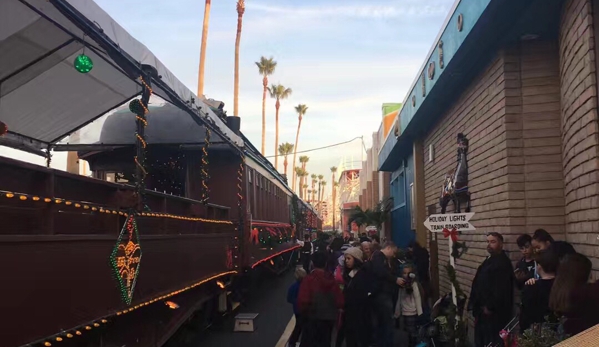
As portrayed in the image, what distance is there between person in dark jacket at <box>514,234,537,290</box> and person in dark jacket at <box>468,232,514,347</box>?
0.13m

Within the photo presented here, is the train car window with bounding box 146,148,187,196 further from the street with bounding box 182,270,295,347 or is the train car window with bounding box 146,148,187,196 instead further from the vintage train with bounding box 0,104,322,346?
the street with bounding box 182,270,295,347

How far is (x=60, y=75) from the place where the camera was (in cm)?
651

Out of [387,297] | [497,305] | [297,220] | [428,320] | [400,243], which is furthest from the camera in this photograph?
[297,220]

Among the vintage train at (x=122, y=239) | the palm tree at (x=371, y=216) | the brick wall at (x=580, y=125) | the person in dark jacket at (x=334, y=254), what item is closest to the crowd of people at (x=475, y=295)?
the brick wall at (x=580, y=125)

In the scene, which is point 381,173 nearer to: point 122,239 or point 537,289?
point 537,289

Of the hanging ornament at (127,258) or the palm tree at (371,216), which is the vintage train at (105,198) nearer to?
the hanging ornament at (127,258)

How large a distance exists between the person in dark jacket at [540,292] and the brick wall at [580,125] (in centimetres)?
33

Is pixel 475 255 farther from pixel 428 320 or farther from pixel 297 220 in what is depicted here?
pixel 297 220

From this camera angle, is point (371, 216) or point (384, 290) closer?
point (384, 290)

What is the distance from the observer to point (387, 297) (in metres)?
7.29

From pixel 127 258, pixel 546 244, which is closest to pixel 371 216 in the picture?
pixel 546 244

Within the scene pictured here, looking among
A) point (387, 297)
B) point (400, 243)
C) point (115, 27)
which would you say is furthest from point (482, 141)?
point (400, 243)

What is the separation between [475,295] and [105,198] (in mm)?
3820

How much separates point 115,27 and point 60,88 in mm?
2278
